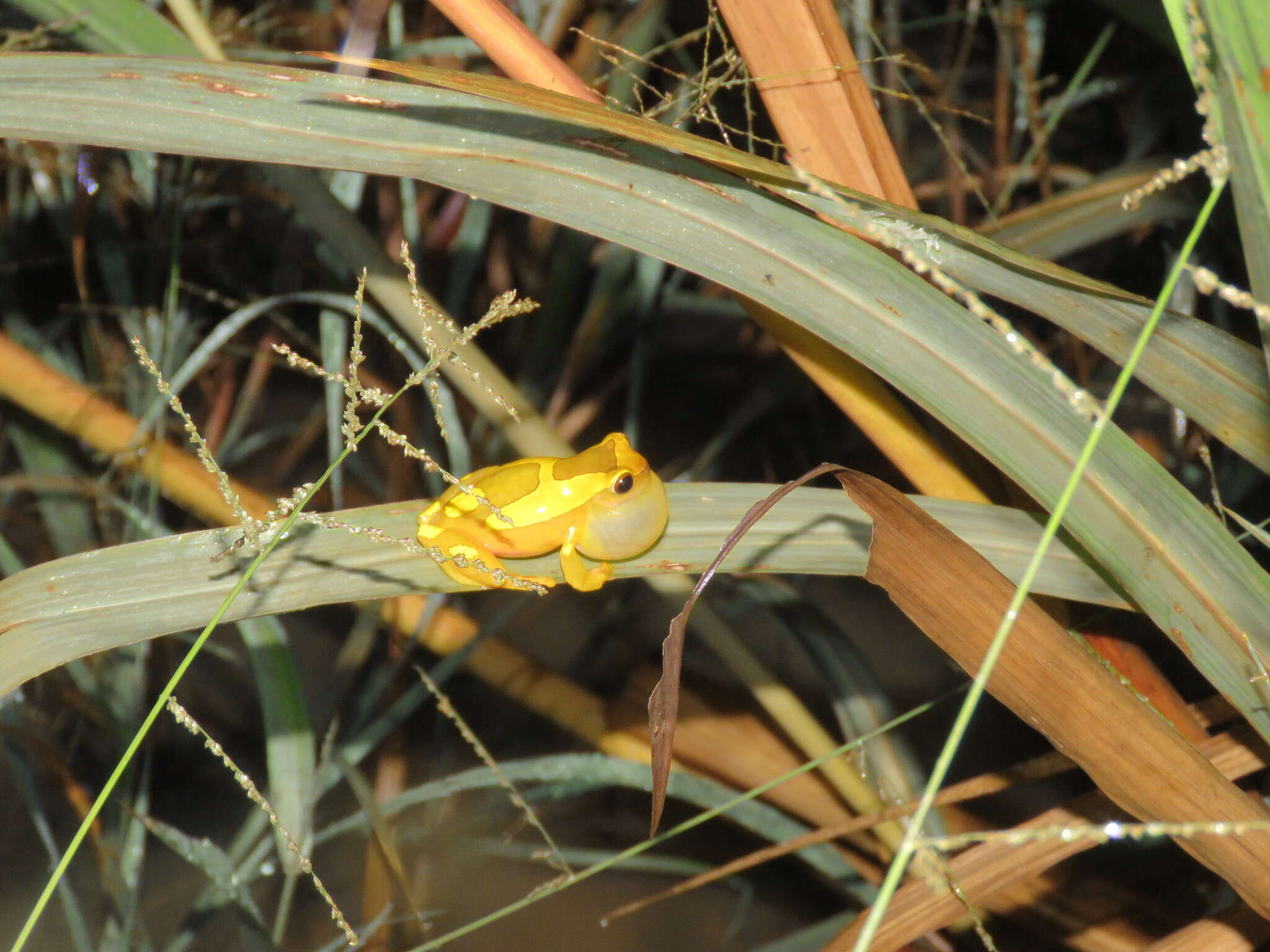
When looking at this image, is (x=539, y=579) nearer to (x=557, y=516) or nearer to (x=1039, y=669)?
(x=557, y=516)

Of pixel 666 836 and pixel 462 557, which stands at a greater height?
pixel 462 557

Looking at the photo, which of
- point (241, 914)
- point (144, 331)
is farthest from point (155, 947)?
point (144, 331)

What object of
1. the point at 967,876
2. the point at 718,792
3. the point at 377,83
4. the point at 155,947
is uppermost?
the point at 377,83

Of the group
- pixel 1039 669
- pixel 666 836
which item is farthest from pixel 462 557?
pixel 1039 669

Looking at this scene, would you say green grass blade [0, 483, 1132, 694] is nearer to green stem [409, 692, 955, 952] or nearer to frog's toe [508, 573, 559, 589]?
frog's toe [508, 573, 559, 589]

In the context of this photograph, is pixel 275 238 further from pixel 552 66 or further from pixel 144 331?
pixel 552 66

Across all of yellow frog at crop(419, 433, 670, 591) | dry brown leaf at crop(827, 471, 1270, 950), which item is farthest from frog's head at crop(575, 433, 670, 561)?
dry brown leaf at crop(827, 471, 1270, 950)
